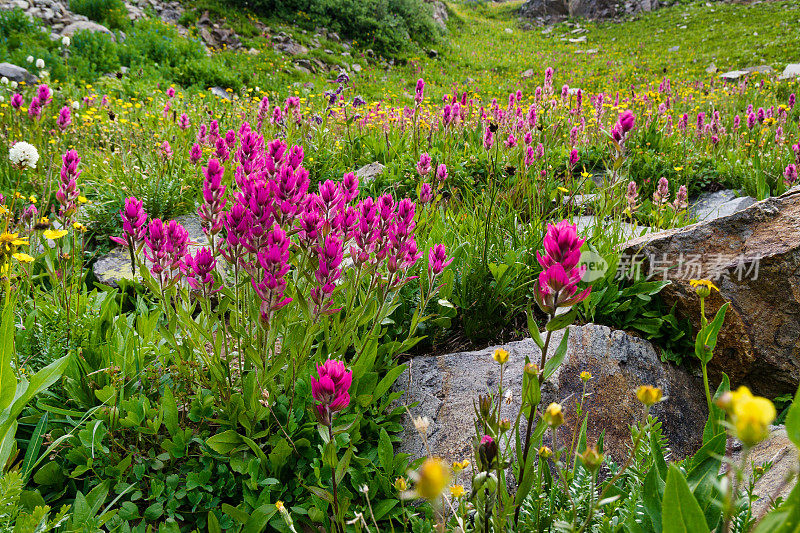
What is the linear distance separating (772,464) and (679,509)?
97 centimetres

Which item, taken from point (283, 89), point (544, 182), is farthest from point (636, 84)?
point (544, 182)

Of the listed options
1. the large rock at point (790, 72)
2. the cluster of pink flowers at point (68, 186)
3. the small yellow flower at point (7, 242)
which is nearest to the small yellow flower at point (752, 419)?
the small yellow flower at point (7, 242)

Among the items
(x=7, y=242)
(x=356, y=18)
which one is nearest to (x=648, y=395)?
(x=7, y=242)

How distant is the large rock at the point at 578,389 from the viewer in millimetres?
2080

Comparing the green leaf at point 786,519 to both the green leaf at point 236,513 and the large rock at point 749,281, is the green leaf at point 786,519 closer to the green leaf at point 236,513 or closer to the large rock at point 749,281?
the green leaf at point 236,513

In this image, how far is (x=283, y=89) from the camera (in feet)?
35.5

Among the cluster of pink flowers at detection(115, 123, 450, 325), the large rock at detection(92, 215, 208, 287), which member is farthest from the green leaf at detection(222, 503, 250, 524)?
the large rock at detection(92, 215, 208, 287)

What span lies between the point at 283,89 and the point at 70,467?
10278mm

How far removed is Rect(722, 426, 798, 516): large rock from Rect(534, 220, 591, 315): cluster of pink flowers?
2.70ft

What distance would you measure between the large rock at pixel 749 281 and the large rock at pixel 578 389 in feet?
1.04

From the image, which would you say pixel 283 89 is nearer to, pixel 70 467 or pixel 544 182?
pixel 544 182

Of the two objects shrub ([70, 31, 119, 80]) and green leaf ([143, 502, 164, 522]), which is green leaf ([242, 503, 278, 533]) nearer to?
green leaf ([143, 502, 164, 522])

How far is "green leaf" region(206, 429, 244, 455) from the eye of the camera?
1768 mm

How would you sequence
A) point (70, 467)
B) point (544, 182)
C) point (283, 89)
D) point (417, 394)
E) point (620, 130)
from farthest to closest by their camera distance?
point (283, 89) < point (544, 182) < point (620, 130) < point (417, 394) < point (70, 467)
